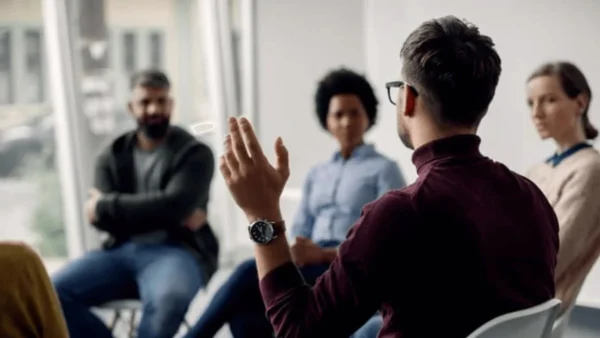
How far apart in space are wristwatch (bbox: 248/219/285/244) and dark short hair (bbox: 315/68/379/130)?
1.97m

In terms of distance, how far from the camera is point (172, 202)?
122 inches

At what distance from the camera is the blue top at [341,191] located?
297cm

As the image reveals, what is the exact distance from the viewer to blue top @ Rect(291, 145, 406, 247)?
117 inches

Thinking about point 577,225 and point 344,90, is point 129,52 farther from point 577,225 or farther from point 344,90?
point 577,225

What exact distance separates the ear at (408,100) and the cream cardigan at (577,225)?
104cm

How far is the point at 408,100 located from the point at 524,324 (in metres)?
0.40

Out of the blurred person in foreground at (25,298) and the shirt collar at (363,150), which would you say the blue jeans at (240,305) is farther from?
the blurred person in foreground at (25,298)

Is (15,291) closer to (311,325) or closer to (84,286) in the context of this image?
(311,325)

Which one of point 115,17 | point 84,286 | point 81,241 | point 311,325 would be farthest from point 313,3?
point 311,325

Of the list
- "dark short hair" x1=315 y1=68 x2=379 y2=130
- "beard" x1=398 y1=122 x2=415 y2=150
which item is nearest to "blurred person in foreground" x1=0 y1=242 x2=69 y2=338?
"beard" x1=398 y1=122 x2=415 y2=150

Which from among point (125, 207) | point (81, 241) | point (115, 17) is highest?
point (115, 17)

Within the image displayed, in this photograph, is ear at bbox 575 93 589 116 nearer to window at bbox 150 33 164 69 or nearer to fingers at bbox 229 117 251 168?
fingers at bbox 229 117 251 168

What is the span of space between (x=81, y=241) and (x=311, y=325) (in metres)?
3.39

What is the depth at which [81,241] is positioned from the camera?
438cm
